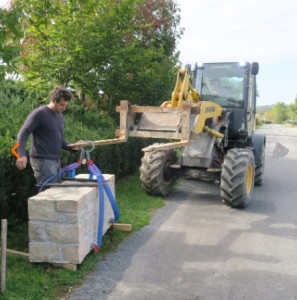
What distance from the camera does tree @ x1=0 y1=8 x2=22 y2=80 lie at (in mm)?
3314

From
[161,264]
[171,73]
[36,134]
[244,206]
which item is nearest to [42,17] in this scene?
[171,73]

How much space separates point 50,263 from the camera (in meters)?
4.30

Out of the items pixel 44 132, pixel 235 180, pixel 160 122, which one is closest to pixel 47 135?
pixel 44 132

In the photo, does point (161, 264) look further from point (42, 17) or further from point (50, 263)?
point (42, 17)

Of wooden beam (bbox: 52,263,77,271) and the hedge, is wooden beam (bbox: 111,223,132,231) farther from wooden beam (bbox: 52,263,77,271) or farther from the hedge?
wooden beam (bbox: 52,263,77,271)

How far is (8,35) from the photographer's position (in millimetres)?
3502

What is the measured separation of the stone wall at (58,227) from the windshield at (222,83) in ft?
18.5

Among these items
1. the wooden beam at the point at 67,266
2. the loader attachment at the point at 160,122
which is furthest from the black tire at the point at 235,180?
the wooden beam at the point at 67,266

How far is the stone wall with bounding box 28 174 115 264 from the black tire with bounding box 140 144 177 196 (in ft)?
11.2

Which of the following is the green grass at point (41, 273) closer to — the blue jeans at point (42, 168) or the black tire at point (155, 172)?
the blue jeans at point (42, 168)

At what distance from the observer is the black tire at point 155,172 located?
7645 millimetres

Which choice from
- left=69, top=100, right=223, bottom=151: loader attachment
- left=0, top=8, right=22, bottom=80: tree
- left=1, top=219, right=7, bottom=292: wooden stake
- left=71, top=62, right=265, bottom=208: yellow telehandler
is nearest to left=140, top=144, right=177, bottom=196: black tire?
left=71, top=62, right=265, bottom=208: yellow telehandler

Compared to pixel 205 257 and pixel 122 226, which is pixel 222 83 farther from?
pixel 205 257

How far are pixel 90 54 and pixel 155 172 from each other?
12.4 feet
